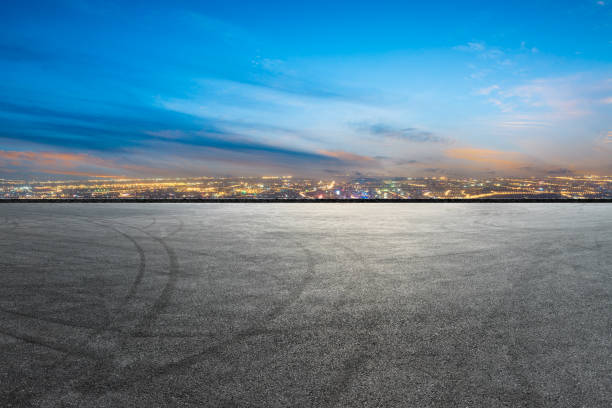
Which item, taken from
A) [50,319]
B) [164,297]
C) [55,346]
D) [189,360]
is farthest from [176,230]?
[189,360]

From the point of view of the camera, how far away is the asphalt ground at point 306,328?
7.99 ft

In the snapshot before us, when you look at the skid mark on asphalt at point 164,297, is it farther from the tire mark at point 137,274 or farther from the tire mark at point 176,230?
the tire mark at point 176,230

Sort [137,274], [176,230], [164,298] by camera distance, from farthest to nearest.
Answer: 1. [176,230]
2. [137,274]
3. [164,298]

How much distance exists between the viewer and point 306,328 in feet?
11.4

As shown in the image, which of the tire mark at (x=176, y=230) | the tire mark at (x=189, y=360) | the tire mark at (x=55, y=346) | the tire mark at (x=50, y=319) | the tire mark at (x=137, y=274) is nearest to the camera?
the tire mark at (x=189, y=360)

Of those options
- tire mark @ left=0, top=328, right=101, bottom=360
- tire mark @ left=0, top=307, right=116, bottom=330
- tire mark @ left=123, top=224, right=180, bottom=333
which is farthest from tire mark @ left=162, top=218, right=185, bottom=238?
tire mark @ left=0, top=328, right=101, bottom=360

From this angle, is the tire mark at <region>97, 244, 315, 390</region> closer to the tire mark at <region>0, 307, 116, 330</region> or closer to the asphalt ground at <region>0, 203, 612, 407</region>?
the asphalt ground at <region>0, 203, 612, 407</region>

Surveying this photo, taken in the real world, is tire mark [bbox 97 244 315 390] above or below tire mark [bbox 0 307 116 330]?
above

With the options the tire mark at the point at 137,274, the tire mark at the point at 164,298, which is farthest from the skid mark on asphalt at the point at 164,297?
the tire mark at the point at 137,274

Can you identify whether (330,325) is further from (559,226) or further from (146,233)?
(559,226)

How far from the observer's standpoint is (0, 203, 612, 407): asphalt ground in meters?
2.44

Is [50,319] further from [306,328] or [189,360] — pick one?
[306,328]

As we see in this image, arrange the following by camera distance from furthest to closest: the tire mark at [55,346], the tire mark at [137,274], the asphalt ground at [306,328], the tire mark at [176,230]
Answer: the tire mark at [176,230]
the tire mark at [137,274]
the tire mark at [55,346]
the asphalt ground at [306,328]

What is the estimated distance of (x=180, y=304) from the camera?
4.19 metres
